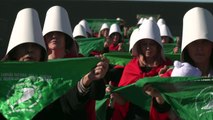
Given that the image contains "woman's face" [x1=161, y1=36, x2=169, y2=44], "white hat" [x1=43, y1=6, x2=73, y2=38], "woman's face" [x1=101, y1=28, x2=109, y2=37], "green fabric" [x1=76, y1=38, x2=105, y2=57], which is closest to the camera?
"white hat" [x1=43, y1=6, x2=73, y2=38]

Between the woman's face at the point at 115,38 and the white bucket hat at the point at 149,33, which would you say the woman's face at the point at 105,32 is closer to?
the woman's face at the point at 115,38

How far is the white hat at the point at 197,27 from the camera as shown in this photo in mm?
4559

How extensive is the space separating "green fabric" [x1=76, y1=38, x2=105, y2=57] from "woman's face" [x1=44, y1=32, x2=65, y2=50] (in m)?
6.28

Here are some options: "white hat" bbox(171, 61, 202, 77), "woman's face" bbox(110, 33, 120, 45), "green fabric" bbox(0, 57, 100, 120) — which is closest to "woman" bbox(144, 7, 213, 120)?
"white hat" bbox(171, 61, 202, 77)

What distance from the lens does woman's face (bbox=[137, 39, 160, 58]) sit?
5.79 meters

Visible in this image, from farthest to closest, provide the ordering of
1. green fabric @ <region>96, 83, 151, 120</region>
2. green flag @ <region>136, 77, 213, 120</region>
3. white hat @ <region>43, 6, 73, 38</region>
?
1. white hat @ <region>43, 6, 73, 38</region>
2. green fabric @ <region>96, 83, 151, 120</region>
3. green flag @ <region>136, 77, 213, 120</region>

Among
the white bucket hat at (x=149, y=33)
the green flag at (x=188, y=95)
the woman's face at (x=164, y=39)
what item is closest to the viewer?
the green flag at (x=188, y=95)

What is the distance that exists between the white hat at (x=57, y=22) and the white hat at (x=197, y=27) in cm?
111

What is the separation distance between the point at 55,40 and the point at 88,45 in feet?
22.1

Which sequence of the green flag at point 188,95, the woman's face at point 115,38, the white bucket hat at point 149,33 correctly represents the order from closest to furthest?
the green flag at point 188,95
the white bucket hat at point 149,33
the woman's face at point 115,38

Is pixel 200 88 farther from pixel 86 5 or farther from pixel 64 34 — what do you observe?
pixel 86 5

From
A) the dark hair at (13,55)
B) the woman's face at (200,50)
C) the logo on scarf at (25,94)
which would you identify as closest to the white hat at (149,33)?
the woman's face at (200,50)

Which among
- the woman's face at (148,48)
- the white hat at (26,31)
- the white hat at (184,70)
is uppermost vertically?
the white hat at (26,31)

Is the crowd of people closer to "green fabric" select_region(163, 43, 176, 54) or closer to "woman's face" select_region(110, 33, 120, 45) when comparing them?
"green fabric" select_region(163, 43, 176, 54)
